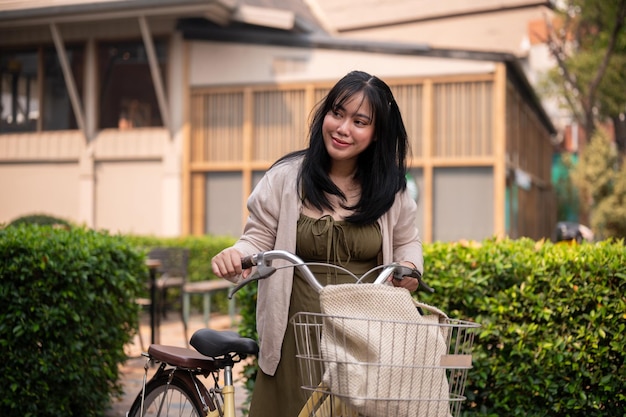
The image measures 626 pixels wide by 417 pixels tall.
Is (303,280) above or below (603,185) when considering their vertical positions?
below

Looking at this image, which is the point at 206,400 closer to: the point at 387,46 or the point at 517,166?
the point at 387,46

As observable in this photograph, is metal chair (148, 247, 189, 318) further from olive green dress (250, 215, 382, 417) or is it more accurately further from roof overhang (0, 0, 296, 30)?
olive green dress (250, 215, 382, 417)

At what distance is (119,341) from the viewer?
6.62 meters

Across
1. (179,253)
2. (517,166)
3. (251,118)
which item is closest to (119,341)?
(179,253)

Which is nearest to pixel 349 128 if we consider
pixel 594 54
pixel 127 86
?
pixel 127 86

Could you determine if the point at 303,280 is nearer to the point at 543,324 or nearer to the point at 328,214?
the point at 328,214

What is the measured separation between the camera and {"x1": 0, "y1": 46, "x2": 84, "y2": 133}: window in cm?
2177

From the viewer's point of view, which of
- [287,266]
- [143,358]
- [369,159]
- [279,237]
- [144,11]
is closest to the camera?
[287,266]

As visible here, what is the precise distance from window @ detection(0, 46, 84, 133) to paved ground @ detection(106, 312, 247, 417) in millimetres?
7468

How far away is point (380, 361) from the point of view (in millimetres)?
2611

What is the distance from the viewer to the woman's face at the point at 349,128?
3.29 m

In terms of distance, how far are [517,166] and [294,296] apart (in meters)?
19.0

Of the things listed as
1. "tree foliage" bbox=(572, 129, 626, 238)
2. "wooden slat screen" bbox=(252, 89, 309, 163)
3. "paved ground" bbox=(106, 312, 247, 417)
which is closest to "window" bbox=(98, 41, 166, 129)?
"wooden slat screen" bbox=(252, 89, 309, 163)

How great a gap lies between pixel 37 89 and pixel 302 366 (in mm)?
20342
